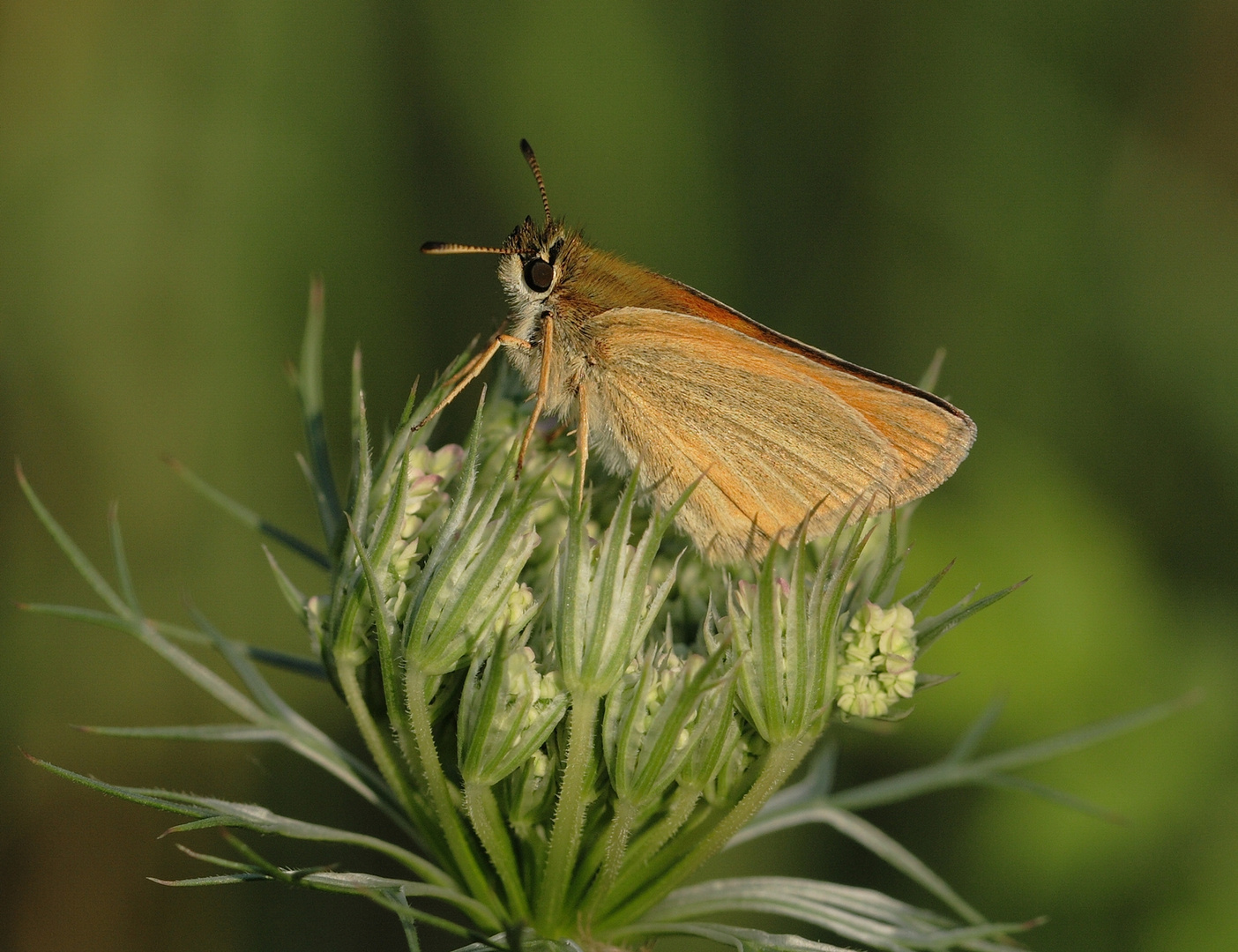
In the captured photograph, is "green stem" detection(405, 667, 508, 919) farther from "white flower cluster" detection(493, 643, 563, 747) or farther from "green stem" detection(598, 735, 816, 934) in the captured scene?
"green stem" detection(598, 735, 816, 934)

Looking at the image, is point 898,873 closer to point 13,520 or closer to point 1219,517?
point 1219,517

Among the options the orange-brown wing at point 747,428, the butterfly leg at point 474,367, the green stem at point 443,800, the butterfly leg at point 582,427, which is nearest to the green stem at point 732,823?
the green stem at point 443,800

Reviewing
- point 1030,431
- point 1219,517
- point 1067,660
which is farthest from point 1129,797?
point 1030,431

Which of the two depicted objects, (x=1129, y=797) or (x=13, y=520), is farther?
(x=13, y=520)

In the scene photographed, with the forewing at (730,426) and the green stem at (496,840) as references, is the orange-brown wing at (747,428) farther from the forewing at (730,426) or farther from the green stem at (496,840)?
the green stem at (496,840)

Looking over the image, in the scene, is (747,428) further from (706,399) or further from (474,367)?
(474,367)

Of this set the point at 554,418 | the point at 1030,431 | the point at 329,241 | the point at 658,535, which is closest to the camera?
the point at 658,535

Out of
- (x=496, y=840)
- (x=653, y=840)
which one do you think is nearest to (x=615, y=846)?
(x=653, y=840)
